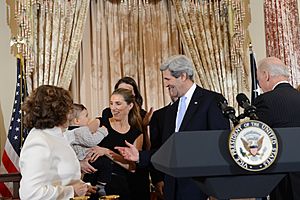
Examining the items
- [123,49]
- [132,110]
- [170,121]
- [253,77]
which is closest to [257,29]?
[253,77]

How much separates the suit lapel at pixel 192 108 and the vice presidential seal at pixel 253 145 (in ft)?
5.19

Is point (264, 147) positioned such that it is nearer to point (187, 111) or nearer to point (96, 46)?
point (187, 111)

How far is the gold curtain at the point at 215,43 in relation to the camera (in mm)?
6246

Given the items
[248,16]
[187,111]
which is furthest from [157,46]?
[187,111]

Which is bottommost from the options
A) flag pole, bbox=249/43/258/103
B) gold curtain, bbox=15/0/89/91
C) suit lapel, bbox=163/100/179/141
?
suit lapel, bbox=163/100/179/141

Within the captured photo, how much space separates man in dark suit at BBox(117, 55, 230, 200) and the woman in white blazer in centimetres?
48

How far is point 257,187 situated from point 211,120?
1.54 meters

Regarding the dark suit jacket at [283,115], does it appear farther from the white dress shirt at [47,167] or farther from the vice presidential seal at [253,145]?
the vice presidential seal at [253,145]

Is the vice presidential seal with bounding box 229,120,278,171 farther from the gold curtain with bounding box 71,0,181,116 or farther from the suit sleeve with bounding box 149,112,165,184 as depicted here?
the gold curtain with bounding box 71,0,181,116

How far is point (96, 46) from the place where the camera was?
629 cm

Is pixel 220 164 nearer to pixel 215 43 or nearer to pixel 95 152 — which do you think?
pixel 95 152

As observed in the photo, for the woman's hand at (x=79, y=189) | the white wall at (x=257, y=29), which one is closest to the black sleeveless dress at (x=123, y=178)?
the woman's hand at (x=79, y=189)

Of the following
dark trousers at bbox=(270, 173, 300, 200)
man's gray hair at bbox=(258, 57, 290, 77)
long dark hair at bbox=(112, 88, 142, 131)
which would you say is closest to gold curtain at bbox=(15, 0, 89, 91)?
long dark hair at bbox=(112, 88, 142, 131)

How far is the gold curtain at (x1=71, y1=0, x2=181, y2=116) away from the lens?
622 centimetres
